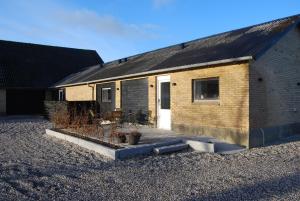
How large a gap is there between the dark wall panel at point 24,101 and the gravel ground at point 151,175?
58.3ft

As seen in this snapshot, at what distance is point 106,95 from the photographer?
19859 mm

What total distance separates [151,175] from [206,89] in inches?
228

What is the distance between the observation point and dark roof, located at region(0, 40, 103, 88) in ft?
90.6

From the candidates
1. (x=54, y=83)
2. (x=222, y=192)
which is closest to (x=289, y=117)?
(x=222, y=192)

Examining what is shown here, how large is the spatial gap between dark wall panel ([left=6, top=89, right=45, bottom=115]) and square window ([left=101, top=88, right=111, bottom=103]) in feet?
28.8

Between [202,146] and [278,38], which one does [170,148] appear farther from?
[278,38]

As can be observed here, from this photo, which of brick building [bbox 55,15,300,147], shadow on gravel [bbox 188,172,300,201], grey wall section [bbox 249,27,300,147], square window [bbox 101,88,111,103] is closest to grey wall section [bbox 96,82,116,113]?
square window [bbox 101,88,111,103]

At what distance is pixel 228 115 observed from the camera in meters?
11.2

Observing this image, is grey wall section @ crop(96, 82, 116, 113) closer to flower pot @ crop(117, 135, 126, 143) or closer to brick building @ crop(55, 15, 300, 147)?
brick building @ crop(55, 15, 300, 147)

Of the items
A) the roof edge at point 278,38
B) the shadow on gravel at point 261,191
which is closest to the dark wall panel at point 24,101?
the roof edge at point 278,38

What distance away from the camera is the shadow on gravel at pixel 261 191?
5.75 m

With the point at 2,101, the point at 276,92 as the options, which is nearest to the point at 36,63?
the point at 2,101

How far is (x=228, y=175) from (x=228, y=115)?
422 cm

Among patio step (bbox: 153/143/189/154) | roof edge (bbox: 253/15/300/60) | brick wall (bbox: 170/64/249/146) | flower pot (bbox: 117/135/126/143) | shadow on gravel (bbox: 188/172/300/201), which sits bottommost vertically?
shadow on gravel (bbox: 188/172/300/201)
